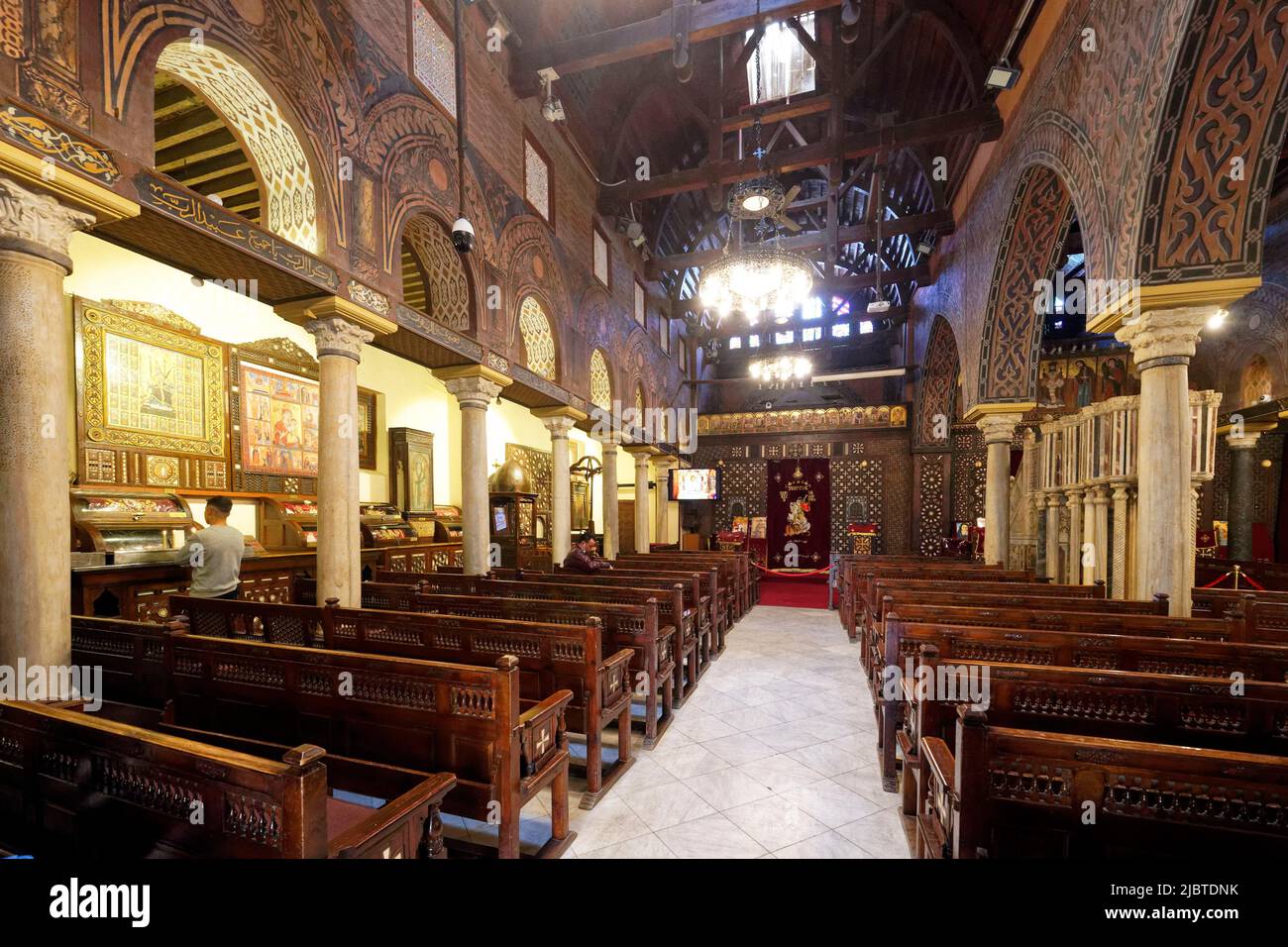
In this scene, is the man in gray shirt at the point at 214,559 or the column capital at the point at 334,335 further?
the column capital at the point at 334,335

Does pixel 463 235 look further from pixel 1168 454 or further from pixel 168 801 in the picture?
pixel 1168 454

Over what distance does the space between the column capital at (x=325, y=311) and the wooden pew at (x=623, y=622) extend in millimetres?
2506

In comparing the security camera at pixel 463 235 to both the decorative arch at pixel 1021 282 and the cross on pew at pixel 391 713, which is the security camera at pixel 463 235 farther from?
the decorative arch at pixel 1021 282

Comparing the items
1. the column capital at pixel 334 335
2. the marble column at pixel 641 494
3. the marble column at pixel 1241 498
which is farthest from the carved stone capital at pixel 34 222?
the marble column at pixel 1241 498

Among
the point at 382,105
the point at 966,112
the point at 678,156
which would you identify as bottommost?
the point at 382,105

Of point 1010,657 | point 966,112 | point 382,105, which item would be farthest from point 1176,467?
point 382,105

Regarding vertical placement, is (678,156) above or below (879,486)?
above

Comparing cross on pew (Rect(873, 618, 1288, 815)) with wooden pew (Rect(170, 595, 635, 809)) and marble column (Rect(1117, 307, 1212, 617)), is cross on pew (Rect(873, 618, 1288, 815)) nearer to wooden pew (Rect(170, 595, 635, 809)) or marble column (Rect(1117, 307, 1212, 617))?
wooden pew (Rect(170, 595, 635, 809))

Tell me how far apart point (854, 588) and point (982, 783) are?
5703 mm

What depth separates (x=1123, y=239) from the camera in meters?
4.35

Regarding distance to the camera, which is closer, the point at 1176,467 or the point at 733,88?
the point at 1176,467

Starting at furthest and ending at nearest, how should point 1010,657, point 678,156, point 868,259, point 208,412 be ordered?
point 868,259, point 678,156, point 208,412, point 1010,657

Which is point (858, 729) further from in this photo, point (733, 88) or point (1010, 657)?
point (733, 88)

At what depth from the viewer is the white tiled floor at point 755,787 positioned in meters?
2.57
